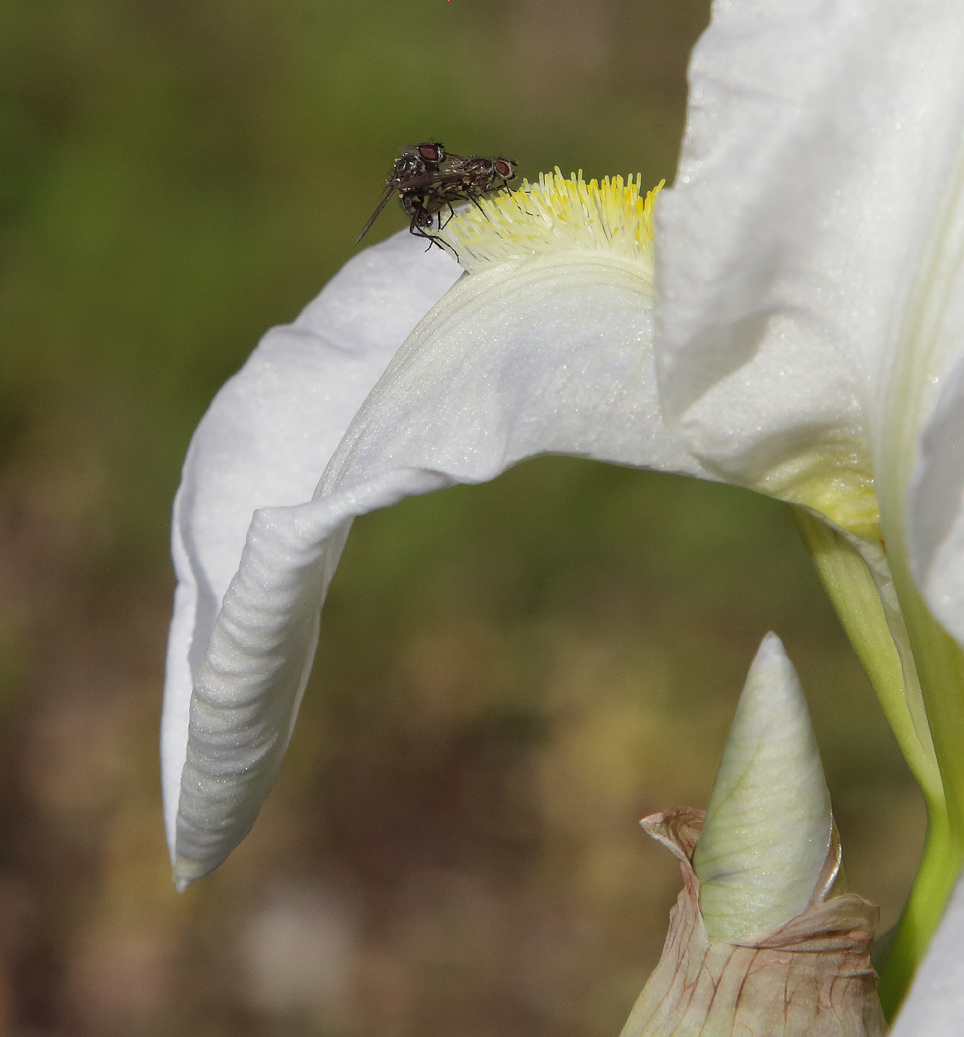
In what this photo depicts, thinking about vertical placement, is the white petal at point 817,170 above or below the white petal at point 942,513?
above

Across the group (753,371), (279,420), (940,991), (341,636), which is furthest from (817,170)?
(341,636)

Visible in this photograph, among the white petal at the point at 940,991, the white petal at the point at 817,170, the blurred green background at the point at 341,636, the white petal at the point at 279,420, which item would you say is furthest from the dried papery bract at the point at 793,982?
the blurred green background at the point at 341,636

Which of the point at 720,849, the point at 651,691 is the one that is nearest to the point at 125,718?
the point at 651,691

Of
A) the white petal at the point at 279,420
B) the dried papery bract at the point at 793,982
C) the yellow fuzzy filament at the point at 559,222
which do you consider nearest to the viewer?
the dried papery bract at the point at 793,982

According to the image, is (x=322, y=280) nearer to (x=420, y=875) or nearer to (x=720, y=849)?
(x=420, y=875)

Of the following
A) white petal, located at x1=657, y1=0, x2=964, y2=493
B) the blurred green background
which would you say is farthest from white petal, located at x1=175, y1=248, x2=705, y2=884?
the blurred green background

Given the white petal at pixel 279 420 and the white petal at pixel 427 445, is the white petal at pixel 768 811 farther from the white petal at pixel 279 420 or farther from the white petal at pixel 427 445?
the white petal at pixel 279 420

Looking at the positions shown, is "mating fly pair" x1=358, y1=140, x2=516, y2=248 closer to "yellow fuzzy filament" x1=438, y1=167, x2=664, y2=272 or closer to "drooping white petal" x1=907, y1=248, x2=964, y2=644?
"yellow fuzzy filament" x1=438, y1=167, x2=664, y2=272
